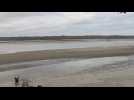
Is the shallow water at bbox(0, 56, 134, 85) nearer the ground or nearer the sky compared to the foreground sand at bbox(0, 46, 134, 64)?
nearer the ground

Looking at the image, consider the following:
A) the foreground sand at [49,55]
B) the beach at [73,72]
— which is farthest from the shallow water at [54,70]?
the foreground sand at [49,55]

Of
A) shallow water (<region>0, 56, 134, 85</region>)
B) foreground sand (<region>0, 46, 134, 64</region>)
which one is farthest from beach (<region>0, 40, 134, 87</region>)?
foreground sand (<region>0, 46, 134, 64</region>)

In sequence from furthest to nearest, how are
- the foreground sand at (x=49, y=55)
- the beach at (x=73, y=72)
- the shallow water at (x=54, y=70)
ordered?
the foreground sand at (x=49, y=55) < the shallow water at (x=54, y=70) < the beach at (x=73, y=72)

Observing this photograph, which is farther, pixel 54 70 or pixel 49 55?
pixel 49 55

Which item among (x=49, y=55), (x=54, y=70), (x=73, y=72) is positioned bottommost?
(x=73, y=72)

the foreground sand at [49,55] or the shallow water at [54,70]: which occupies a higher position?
the foreground sand at [49,55]

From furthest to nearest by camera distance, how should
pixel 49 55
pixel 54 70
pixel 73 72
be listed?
pixel 49 55
pixel 54 70
pixel 73 72

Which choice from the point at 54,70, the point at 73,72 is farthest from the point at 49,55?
the point at 73,72

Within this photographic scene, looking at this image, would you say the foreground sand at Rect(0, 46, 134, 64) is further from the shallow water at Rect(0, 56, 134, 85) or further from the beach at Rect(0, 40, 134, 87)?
the shallow water at Rect(0, 56, 134, 85)

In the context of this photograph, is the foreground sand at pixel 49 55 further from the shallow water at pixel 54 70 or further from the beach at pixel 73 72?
the shallow water at pixel 54 70

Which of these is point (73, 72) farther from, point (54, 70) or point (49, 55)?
point (49, 55)
